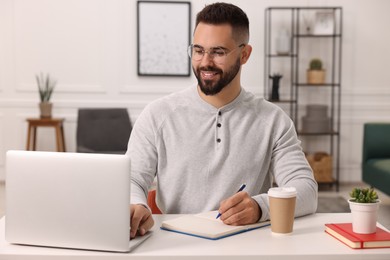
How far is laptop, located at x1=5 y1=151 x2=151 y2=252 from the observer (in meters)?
1.60

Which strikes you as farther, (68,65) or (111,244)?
(68,65)

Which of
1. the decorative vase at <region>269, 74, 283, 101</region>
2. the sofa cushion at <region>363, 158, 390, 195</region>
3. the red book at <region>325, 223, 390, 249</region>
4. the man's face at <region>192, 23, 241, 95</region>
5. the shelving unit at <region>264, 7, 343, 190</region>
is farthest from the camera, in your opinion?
the shelving unit at <region>264, 7, 343, 190</region>

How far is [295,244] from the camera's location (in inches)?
68.1

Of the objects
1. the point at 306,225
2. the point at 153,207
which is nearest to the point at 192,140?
the point at 153,207

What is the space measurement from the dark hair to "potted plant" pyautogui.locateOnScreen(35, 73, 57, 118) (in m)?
4.01

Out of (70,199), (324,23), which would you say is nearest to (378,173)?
(324,23)

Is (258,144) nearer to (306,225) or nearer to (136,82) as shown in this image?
(306,225)

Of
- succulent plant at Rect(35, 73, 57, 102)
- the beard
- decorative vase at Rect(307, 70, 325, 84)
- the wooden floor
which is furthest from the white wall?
the beard

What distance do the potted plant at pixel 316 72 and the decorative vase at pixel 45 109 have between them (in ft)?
8.36

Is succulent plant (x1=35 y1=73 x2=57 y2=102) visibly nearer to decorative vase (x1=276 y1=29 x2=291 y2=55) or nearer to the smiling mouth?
decorative vase (x1=276 y1=29 x2=291 y2=55)

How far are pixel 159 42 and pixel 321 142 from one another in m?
1.95

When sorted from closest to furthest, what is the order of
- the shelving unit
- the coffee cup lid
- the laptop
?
the laptop
the coffee cup lid
the shelving unit

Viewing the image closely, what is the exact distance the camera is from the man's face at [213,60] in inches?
85.4

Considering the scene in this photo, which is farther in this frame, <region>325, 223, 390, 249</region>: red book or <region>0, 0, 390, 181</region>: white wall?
<region>0, 0, 390, 181</region>: white wall
